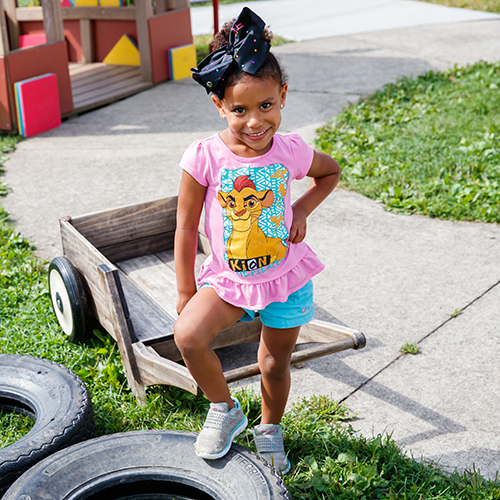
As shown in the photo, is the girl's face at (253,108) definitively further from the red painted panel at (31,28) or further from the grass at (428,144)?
the red painted panel at (31,28)

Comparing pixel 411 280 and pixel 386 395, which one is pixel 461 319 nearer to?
pixel 411 280

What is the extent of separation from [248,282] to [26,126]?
210 inches

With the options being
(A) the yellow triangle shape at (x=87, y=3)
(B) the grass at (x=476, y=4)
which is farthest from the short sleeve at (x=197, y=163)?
→ (B) the grass at (x=476, y=4)

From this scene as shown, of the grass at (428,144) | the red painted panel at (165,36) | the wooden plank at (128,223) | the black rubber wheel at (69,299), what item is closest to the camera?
the black rubber wheel at (69,299)

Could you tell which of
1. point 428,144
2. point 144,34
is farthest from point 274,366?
point 144,34

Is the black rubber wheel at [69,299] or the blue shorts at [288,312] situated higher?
the blue shorts at [288,312]

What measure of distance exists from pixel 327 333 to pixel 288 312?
2.37 ft

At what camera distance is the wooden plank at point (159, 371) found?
2.52 metres

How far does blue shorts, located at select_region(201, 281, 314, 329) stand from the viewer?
90.4 inches

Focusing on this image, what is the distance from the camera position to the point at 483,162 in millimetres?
5480

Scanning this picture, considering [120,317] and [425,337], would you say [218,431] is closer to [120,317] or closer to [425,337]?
[120,317]

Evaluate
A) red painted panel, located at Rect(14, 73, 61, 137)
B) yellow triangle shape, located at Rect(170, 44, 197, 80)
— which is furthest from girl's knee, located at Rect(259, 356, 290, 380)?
yellow triangle shape, located at Rect(170, 44, 197, 80)

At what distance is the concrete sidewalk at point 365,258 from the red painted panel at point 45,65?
1.05 feet

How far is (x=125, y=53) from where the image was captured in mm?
9297
